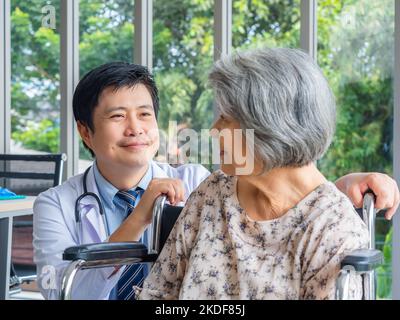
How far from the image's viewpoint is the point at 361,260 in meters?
1.33

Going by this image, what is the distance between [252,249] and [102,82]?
2.23 feet

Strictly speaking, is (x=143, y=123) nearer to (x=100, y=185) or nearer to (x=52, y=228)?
(x=100, y=185)

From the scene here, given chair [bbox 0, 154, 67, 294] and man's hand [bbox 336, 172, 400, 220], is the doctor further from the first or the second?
chair [bbox 0, 154, 67, 294]

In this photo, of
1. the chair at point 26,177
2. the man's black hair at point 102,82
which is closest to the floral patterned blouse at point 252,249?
the man's black hair at point 102,82

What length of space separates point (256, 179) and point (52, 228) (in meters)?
0.63

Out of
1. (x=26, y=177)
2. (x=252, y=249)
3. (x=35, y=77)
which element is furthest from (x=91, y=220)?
(x=35, y=77)

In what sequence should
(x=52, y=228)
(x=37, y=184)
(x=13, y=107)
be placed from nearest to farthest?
(x=52, y=228), (x=37, y=184), (x=13, y=107)

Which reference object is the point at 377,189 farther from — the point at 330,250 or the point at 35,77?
the point at 35,77

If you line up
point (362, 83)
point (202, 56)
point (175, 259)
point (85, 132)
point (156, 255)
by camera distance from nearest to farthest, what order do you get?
point (175, 259) → point (156, 255) → point (85, 132) → point (362, 83) → point (202, 56)

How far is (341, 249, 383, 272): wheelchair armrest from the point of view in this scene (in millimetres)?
1321

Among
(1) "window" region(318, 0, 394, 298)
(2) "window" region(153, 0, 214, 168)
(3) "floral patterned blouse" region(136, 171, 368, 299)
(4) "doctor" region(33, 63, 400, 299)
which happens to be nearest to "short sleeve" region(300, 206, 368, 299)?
(3) "floral patterned blouse" region(136, 171, 368, 299)
